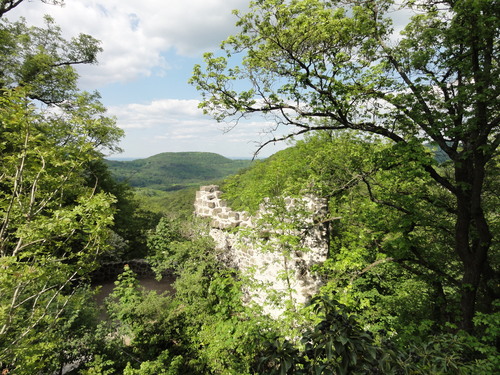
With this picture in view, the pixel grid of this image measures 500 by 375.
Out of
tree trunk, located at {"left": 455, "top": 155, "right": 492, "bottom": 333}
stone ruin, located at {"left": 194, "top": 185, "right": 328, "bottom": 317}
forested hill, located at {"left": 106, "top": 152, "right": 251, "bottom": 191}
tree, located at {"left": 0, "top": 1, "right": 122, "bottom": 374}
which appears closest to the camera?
tree, located at {"left": 0, "top": 1, "right": 122, "bottom": 374}

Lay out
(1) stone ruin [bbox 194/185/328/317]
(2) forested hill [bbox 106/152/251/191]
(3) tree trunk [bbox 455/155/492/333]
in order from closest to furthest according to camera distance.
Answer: (3) tree trunk [bbox 455/155/492/333], (1) stone ruin [bbox 194/185/328/317], (2) forested hill [bbox 106/152/251/191]

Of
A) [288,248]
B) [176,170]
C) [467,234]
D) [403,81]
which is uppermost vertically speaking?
[176,170]

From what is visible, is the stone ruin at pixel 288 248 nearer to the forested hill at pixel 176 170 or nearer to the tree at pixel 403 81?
the tree at pixel 403 81

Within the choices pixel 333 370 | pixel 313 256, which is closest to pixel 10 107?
pixel 333 370

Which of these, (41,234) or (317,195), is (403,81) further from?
(41,234)

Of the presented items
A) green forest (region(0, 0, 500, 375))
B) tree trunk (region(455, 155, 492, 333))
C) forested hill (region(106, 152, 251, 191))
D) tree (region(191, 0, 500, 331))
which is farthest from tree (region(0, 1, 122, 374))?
forested hill (region(106, 152, 251, 191))

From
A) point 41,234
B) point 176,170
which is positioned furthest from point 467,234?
point 176,170

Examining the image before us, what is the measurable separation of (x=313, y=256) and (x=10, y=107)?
6.03 m

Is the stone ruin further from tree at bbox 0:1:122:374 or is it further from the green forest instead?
tree at bbox 0:1:122:374

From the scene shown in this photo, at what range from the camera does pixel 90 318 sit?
5.82 metres

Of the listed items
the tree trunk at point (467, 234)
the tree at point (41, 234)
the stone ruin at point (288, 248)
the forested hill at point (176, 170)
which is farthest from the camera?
the forested hill at point (176, 170)

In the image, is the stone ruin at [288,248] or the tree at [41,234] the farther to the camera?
the stone ruin at [288,248]

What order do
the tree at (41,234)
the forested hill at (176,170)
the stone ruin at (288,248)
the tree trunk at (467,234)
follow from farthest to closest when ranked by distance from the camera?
the forested hill at (176,170) → the stone ruin at (288,248) → the tree trunk at (467,234) → the tree at (41,234)

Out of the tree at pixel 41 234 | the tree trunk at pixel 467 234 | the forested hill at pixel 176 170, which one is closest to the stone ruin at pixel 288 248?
the tree trunk at pixel 467 234
